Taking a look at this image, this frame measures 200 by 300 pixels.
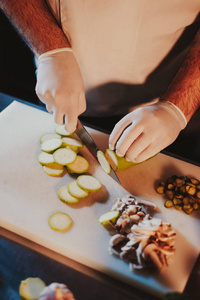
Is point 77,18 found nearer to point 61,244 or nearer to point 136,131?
point 136,131

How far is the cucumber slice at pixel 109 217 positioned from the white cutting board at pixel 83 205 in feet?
0.19

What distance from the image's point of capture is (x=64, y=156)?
244cm

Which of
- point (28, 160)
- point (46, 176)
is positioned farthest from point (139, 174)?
point (28, 160)

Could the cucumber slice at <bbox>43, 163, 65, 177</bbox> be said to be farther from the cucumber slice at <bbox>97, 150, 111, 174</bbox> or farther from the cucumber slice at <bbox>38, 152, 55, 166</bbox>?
the cucumber slice at <bbox>97, 150, 111, 174</bbox>

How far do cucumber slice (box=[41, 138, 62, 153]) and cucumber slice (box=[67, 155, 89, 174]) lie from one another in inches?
7.3

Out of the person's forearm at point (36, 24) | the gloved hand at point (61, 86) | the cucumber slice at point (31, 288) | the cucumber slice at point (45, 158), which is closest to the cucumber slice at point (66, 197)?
the cucumber slice at point (45, 158)

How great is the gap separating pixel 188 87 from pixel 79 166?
1022 mm

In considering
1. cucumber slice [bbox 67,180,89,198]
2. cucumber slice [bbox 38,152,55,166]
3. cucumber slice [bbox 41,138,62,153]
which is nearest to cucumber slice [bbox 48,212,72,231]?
cucumber slice [bbox 67,180,89,198]

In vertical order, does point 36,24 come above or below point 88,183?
above

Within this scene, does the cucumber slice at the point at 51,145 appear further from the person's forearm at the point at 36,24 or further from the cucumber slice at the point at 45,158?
the person's forearm at the point at 36,24

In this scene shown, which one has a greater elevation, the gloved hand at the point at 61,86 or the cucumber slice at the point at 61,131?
the gloved hand at the point at 61,86

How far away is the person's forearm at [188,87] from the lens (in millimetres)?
2408

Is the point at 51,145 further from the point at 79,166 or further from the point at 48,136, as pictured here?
the point at 79,166

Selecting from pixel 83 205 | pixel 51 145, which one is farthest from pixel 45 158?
pixel 83 205
